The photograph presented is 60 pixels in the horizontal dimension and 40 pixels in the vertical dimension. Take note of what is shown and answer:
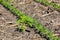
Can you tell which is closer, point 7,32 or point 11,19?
point 7,32

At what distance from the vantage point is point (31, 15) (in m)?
8.10

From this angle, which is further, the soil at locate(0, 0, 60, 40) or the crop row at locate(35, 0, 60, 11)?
the crop row at locate(35, 0, 60, 11)

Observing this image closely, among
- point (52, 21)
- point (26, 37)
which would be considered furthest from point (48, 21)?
point (26, 37)

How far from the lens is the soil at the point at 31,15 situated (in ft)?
21.1

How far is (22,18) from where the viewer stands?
7.26m

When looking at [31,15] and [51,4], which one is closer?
[31,15]

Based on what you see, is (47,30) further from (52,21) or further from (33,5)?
(33,5)

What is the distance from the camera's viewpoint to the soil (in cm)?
644

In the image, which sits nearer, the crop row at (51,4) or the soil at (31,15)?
the soil at (31,15)

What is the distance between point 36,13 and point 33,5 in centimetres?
106

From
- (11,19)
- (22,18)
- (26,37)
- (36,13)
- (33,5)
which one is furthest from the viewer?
(33,5)

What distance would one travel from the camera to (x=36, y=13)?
27.1ft

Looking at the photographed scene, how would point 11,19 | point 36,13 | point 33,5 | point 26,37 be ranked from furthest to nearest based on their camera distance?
point 33,5 < point 36,13 < point 11,19 < point 26,37

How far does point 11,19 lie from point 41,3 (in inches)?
86.4
